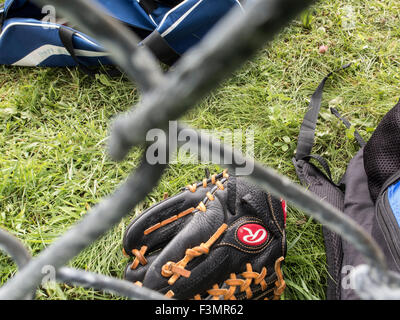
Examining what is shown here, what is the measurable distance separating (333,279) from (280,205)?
0.87 feet

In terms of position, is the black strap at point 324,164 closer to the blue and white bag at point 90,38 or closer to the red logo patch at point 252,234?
the red logo patch at point 252,234

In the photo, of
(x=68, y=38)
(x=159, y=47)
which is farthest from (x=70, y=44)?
(x=159, y=47)

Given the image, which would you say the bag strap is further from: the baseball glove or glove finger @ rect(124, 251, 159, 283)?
glove finger @ rect(124, 251, 159, 283)

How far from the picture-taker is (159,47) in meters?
1.50

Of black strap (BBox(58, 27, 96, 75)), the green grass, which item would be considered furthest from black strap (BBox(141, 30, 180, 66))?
black strap (BBox(58, 27, 96, 75))

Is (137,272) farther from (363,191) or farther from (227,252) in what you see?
(363,191)

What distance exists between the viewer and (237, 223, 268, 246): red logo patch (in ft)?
3.31

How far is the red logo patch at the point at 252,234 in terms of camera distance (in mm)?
1007

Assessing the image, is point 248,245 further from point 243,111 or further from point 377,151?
point 243,111

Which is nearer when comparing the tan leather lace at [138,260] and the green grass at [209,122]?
the tan leather lace at [138,260]

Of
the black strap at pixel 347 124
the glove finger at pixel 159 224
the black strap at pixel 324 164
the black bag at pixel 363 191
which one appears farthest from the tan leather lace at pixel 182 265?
the black strap at pixel 347 124

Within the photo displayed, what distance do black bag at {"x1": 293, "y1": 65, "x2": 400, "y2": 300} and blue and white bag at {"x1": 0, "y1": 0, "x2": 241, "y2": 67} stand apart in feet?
2.28

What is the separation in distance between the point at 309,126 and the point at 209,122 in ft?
1.35

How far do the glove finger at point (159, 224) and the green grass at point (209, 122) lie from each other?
125 millimetres
